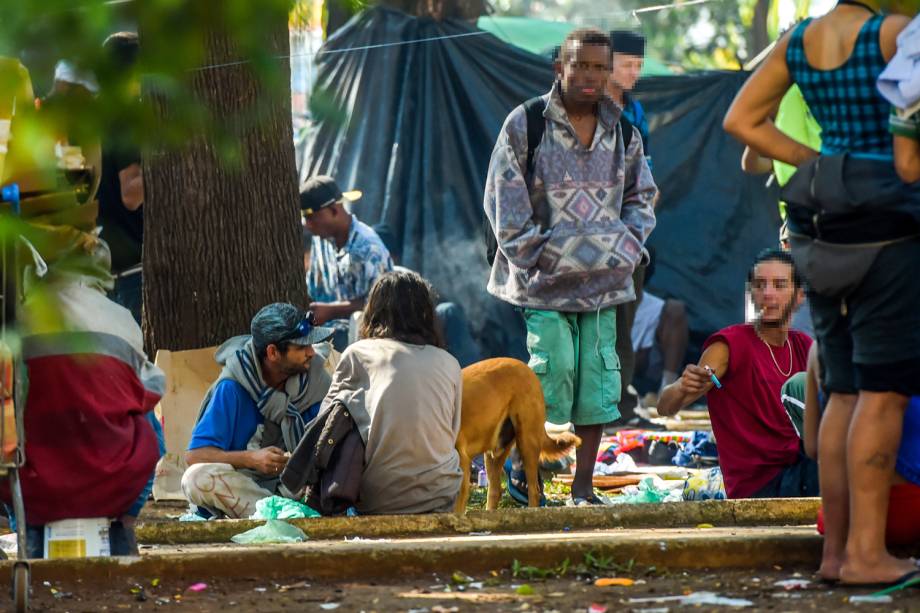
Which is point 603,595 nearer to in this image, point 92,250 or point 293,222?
point 92,250

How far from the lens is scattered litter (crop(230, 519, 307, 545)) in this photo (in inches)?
218

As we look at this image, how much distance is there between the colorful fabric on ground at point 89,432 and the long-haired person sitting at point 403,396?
1425 mm

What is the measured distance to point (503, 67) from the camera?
1163cm

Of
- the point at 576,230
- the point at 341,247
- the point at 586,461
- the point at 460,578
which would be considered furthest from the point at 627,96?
the point at 460,578

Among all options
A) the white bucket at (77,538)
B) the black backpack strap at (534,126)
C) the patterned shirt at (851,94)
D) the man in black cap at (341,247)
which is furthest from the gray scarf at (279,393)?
the patterned shirt at (851,94)

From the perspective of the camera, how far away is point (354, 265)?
32.0 feet

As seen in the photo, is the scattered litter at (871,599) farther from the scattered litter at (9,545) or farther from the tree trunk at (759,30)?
the tree trunk at (759,30)

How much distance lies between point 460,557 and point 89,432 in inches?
46.9

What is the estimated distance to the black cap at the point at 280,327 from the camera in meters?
6.51

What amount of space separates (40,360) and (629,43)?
424cm

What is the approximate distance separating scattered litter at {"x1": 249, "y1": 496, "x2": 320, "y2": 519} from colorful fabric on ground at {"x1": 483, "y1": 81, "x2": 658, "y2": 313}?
4.67ft

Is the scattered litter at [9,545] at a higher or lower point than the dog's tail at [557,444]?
lower

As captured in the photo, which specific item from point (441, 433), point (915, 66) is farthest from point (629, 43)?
point (915, 66)

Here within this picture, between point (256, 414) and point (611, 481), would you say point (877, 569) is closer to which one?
point (256, 414)
